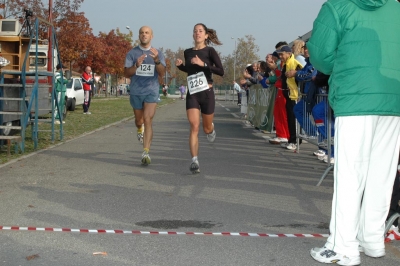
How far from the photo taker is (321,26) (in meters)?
5.05

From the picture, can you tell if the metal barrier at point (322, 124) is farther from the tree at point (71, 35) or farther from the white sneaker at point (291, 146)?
the tree at point (71, 35)

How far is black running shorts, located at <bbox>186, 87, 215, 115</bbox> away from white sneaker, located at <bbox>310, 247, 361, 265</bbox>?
205 inches

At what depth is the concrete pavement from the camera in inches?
210

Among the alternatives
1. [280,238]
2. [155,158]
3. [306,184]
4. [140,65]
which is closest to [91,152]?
[155,158]

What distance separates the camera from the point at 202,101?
10.2 meters

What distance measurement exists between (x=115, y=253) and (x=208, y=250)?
2.31ft

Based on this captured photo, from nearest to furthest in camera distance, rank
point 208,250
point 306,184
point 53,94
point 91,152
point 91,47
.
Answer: point 208,250 → point 306,184 → point 91,152 → point 53,94 → point 91,47

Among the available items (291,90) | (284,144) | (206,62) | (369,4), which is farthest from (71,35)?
(369,4)

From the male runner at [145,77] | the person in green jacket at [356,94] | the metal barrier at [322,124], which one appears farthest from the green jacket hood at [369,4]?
the male runner at [145,77]

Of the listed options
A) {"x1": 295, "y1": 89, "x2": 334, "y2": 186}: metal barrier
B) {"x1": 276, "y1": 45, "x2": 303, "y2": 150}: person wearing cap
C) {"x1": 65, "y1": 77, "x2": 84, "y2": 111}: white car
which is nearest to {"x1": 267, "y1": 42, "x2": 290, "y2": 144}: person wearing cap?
{"x1": 276, "y1": 45, "x2": 303, "y2": 150}: person wearing cap

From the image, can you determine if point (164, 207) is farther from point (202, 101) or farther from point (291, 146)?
point (291, 146)

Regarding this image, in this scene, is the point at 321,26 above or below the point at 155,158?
above

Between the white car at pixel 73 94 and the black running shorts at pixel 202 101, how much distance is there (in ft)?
67.5

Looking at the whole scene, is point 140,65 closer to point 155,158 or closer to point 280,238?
point 155,158
